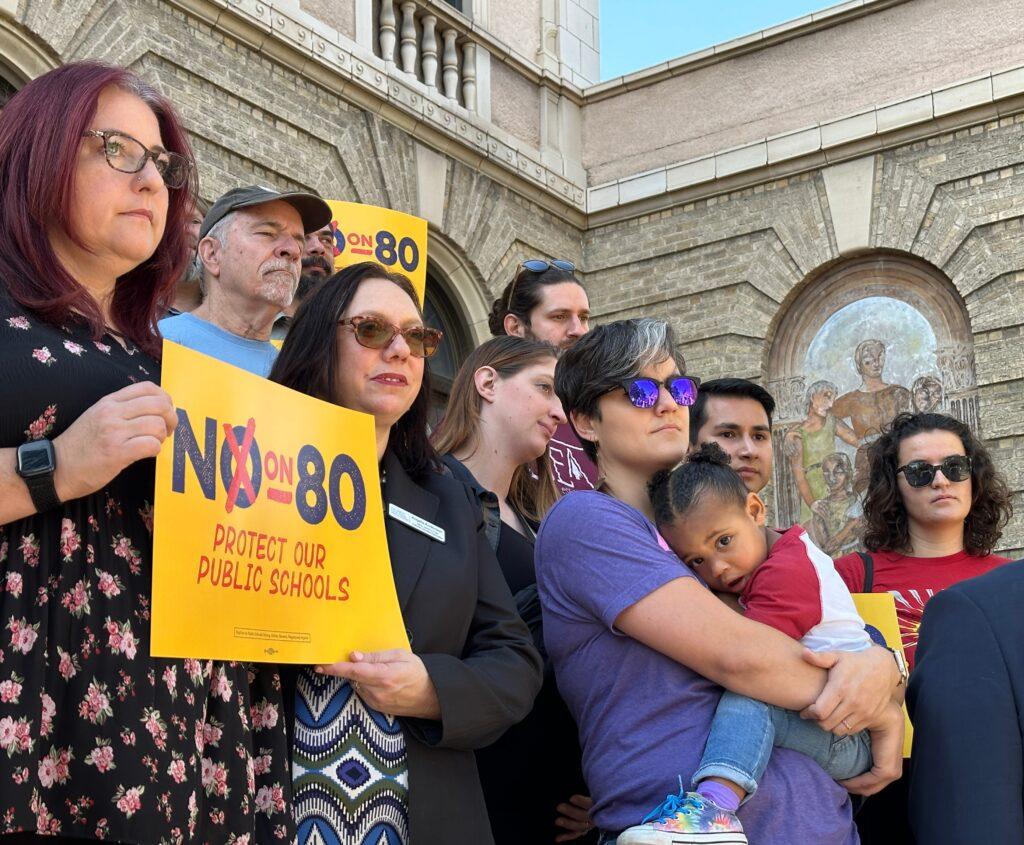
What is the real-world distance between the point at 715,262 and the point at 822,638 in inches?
399

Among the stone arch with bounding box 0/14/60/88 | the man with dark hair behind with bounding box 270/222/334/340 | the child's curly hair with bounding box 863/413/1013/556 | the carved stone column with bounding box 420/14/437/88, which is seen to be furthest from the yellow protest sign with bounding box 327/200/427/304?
the carved stone column with bounding box 420/14/437/88

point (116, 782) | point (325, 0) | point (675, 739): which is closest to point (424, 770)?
point (675, 739)

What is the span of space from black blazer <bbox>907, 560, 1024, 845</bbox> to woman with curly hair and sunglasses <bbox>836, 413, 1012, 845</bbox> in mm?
2025

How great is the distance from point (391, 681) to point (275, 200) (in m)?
2.30

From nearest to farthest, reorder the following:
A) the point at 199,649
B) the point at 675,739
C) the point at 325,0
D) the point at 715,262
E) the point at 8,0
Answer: the point at 199,649, the point at 675,739, the point at 8,0, the point at 325,0, the point at 715,262

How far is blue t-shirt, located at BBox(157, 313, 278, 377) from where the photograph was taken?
3.86 m

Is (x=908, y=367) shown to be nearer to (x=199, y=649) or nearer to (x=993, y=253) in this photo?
(x=993, y=253)

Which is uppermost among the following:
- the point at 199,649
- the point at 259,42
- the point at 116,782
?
the point at 259,42

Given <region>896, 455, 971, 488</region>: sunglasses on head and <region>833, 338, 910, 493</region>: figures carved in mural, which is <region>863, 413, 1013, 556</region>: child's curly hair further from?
<region>833, 338, 910, 493</region>: figures carved in mural

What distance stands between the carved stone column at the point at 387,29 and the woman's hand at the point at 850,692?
30.4ft

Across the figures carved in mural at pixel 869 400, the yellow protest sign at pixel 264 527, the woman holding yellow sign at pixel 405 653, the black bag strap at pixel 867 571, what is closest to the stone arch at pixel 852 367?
the figures carved in mural at pixel 869 400

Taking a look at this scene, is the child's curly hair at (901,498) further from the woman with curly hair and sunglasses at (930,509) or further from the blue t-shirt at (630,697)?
the blue t-shirt at (630,697)

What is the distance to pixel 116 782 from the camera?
1.92 metres

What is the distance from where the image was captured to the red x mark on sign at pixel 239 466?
7.36 feet
